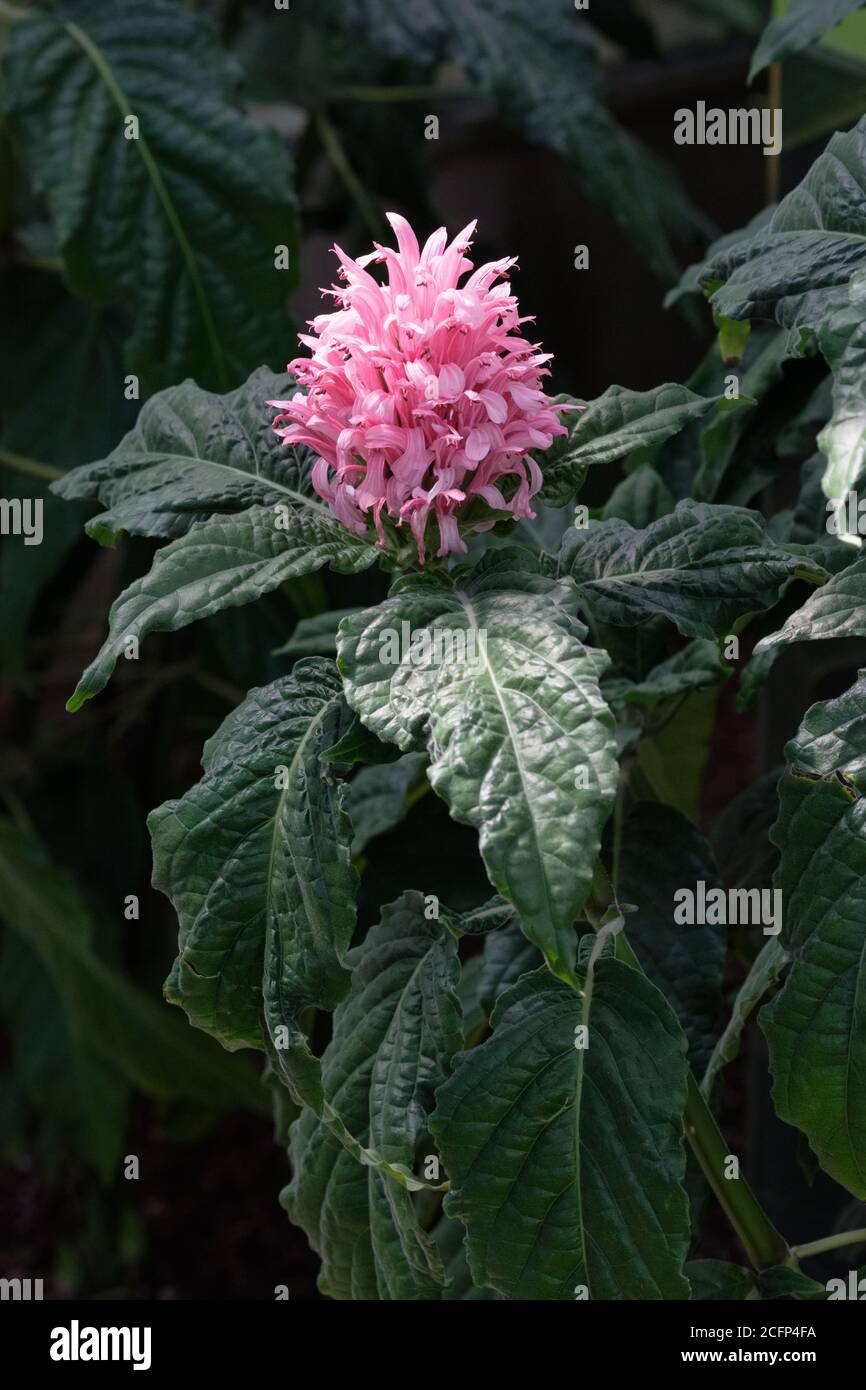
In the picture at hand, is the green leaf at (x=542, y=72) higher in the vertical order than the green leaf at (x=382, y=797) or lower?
higher

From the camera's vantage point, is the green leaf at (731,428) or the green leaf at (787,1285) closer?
the green leaf at (787,1285)

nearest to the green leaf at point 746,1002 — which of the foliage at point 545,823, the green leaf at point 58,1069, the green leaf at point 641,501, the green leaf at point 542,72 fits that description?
the foliage at point 545,823

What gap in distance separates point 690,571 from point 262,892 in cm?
20

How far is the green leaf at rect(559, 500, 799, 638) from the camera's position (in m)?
0.51

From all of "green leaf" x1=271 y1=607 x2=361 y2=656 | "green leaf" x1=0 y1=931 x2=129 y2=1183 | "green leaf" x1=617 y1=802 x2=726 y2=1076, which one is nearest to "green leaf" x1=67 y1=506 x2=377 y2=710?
"green leaf" x1=271 y1=607 x2=361 y2=656

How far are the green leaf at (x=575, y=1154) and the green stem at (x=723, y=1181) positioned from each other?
0.04 meters

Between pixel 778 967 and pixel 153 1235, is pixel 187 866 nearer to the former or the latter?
pixel 778 967

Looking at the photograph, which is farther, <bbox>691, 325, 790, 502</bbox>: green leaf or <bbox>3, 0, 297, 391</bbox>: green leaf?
<bbox>3, 0, 297, 391</bbox>: green leaf

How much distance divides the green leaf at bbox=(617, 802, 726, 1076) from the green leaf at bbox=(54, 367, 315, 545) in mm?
228

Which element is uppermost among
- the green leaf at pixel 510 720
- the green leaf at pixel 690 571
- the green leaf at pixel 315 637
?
the green leaf at pixel 315 637

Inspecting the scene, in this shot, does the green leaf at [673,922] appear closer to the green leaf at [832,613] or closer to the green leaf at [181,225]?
the green leaf at [832,613]

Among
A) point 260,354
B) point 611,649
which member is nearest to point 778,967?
point 611,649

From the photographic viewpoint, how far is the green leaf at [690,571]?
51 centimetres

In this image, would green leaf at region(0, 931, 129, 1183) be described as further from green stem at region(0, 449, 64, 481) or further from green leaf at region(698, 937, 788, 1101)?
green leaf at region(698, 937, 788, 1101)
